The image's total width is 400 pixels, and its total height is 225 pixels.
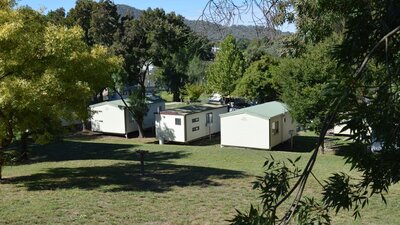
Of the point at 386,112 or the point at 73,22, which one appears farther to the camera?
the point at 73,22

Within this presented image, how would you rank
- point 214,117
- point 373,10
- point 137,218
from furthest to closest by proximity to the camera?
point 214,117 < point 137,218 < point 373,10

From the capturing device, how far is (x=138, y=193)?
11820 millimetres

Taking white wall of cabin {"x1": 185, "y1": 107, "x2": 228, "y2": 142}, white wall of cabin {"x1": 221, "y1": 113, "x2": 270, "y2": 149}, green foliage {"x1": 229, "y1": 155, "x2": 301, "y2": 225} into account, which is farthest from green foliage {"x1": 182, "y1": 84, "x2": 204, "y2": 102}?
green foliage {"x1": 229, "y1": 155, "x2": 301, "y2": 225}

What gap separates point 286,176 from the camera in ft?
8.75

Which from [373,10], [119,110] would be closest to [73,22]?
[119,110]

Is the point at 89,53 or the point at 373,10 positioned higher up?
the point at 89,53

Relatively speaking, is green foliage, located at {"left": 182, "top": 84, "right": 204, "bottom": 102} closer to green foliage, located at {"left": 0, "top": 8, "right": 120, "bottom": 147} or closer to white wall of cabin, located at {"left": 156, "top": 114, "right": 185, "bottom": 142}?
white wall of cabin, located at {"left": 156, "top": 114, "right": 185, "bottom": 142}

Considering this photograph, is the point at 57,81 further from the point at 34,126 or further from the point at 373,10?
the point at 373,10

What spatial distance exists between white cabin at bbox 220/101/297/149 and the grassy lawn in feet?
13.1

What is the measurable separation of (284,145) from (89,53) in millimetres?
15536

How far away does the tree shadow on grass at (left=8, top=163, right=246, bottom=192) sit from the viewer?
12.8 m

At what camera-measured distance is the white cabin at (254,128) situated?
24531mm

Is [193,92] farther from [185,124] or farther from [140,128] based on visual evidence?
[185,124]

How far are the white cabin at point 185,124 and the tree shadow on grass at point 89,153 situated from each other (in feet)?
10.5
